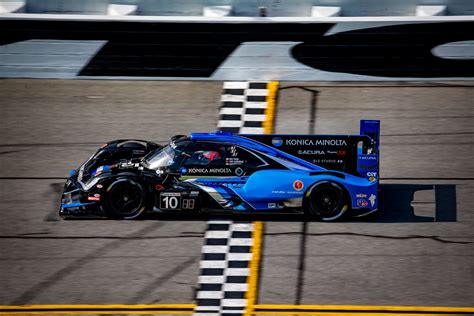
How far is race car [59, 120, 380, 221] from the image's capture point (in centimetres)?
1239

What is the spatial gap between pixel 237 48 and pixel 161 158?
6.39 metres

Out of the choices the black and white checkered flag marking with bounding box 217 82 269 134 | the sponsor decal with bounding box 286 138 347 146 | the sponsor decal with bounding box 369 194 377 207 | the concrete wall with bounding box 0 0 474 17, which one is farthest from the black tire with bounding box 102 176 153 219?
the concrete wall with bounding box 0 0 474 17

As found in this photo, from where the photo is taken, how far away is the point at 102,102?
54.8ft

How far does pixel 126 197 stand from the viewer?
1252 centimetres

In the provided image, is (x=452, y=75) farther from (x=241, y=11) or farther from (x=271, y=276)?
(x=271, y=276)

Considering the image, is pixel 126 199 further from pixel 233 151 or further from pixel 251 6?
pixel 251 6

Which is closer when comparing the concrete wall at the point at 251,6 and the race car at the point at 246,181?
the race car at the point at 246,181

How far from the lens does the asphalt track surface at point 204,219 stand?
10922mm

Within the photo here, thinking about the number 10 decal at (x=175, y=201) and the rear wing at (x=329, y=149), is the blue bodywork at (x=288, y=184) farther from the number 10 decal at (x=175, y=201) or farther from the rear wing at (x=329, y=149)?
the number 10 decal at (x=175, y=201)

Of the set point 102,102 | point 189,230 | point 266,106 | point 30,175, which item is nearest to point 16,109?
point 102,102

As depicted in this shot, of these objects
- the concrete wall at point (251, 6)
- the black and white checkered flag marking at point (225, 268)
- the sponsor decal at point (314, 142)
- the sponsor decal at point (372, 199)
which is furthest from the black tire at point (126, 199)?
the concrete wall at point (251, 6)

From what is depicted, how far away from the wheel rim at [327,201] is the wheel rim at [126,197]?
8.24 feet

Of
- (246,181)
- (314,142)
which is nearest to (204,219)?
(246,181)

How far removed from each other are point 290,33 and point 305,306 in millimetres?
9634
